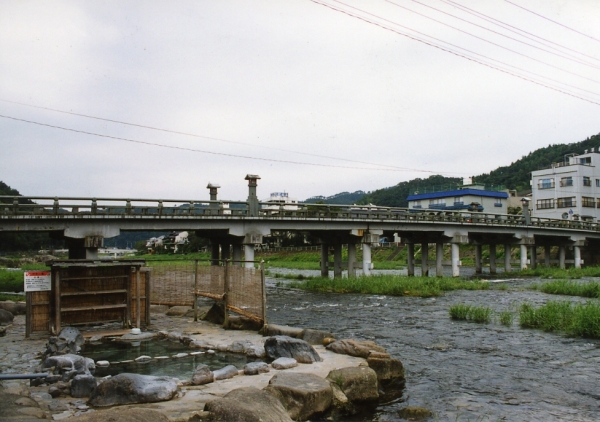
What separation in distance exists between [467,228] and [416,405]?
44423mm

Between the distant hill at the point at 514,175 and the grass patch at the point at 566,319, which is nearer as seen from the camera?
the grass patch at the point at 566,319

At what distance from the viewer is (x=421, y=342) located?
16.5 m

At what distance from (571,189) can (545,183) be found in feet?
16.5

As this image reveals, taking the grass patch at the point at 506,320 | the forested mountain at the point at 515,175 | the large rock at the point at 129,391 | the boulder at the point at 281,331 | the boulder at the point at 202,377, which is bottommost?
the grass patch at the point at 506,320

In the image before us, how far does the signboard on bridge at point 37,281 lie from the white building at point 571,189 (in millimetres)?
75705

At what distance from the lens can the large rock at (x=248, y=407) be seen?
7023 mm

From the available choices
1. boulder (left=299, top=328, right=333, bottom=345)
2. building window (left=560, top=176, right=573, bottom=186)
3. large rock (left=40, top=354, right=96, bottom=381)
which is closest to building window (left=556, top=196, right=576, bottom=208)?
building window (left=560, top=176, right=573, bottom=186)

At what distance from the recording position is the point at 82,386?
934 centimetres

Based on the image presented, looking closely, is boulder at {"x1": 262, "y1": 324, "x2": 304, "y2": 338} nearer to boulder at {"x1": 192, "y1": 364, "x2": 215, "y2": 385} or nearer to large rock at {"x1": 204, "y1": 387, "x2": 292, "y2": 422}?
boulder at {"x1": 192, "y1": 364, "x2": 215, "y2": 385}

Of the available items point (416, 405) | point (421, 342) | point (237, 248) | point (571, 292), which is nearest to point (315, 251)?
point (237, 248)

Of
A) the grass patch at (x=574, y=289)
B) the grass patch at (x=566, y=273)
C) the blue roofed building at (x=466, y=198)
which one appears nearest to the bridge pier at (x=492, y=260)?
the grass patch at (x=566, y=273)

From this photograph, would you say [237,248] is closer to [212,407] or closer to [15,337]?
[15,337]

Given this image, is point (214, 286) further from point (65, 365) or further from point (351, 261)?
point (351, 261)

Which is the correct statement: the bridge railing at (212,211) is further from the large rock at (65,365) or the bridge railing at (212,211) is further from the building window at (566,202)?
the building window at (566,202)
